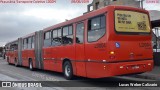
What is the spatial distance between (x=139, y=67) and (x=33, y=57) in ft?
35.7

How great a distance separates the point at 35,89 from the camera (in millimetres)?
11414

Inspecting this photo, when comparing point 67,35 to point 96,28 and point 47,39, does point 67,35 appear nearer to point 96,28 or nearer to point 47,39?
point 96,28

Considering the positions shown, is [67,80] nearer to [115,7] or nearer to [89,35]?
[89,35]

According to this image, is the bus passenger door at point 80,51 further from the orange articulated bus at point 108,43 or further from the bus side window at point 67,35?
the bus side window at point 67,35

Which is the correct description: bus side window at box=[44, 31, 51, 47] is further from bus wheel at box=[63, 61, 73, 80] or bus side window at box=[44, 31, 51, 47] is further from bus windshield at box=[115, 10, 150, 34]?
bus windshield at box=[115, 10, 150, 34]

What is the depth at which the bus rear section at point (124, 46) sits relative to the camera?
10.8 meters

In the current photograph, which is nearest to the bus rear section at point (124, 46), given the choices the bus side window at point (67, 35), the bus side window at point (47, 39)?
the bus side window at point (67, 35)

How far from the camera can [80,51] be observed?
42.3 feet

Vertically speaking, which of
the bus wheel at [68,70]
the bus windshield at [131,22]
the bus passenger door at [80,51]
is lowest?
the bus wheel at [68,70]

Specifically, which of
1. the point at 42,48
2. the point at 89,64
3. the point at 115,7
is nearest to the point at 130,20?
the point at 115,7

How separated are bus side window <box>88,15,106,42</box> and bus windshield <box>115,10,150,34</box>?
1.85 ft

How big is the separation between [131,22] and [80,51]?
107 inches

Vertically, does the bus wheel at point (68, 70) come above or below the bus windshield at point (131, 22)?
below

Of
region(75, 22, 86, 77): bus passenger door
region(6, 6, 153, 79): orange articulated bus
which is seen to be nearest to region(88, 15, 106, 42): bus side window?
region(6, 6, 153, 79): orange articulated bus
